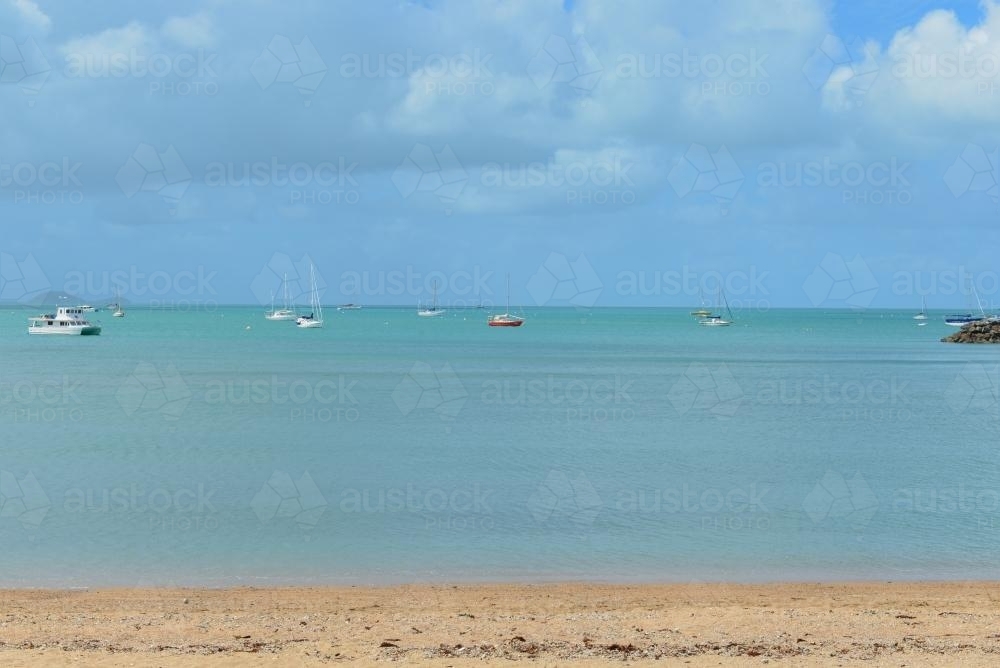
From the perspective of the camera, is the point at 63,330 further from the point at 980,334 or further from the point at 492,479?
the point at 492,479

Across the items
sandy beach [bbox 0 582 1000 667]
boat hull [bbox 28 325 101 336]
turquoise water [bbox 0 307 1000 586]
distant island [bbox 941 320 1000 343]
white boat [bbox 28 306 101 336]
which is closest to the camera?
sandy beach [bbox 0 582 1000 667]

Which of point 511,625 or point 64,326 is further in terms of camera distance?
point 64,326

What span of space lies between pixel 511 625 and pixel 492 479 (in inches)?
574

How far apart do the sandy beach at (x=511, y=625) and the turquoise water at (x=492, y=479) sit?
1.48 meters

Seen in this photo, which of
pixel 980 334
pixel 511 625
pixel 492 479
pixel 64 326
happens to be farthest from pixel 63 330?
pixel 511 625

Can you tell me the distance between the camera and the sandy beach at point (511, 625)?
11.6m

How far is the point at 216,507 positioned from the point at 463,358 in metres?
65.4

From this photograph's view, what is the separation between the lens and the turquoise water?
61.1ft

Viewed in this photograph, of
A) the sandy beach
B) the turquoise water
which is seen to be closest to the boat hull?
the turquoise water

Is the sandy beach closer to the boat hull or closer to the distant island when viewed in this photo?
the distant island

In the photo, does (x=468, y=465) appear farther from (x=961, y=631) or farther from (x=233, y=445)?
(x=961, y=631)

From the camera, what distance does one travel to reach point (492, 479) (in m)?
28.0

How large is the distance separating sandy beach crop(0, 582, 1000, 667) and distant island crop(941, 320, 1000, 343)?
370 ft

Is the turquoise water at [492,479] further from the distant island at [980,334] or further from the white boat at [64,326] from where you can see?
the white boat at [64,326]
